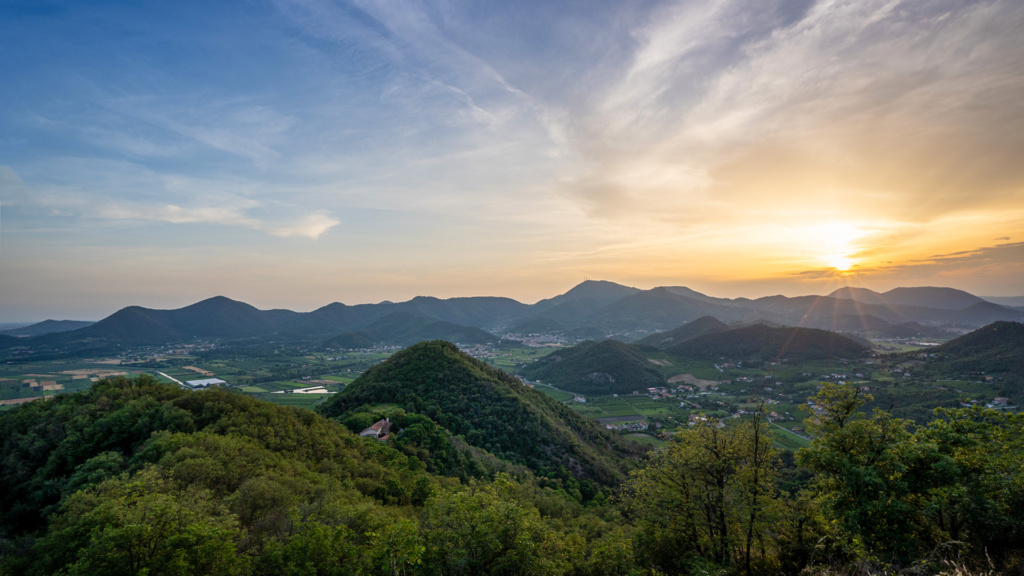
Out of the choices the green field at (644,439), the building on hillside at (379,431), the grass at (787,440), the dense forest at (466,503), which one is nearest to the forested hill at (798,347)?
the grass at (787,440)

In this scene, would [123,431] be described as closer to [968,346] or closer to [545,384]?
[545,384]

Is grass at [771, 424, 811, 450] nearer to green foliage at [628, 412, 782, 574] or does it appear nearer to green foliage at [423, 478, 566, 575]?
green foliage at [628, 412, 782, 574]

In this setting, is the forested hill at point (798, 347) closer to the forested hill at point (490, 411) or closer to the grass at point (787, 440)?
the grass at point (787, 440)

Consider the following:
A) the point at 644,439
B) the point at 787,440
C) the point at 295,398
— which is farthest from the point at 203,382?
the point at 787,440

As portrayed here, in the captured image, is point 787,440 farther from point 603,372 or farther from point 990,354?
point 990,354

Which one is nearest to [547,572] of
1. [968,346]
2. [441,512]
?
[441,512]

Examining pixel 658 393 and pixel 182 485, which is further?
pixel 658 393
